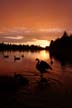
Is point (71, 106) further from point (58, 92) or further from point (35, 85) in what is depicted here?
point (35, 85)

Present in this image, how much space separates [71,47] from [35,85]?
117449 millimetres

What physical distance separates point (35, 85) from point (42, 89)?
3302 millimetres

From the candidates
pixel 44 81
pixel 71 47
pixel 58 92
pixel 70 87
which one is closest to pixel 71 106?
pixel 58 92

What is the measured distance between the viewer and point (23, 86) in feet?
126

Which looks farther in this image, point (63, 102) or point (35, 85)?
point (35, 85)

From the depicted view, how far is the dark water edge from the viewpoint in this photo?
29719 millimetres

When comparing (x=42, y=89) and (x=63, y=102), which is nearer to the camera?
(x=63, y=102)

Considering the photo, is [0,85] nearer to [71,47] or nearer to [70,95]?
[70,95]

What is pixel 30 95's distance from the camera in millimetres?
33562

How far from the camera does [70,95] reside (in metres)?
33.9

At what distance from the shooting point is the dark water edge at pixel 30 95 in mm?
29719

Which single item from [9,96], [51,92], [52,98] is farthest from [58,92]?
[9,96]

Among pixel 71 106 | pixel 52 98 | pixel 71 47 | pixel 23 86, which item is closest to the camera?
pixel 71 106

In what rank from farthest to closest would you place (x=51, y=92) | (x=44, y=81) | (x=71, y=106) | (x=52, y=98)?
1. (x=44, y=81)
2. (x=51, y=92)
3. (x=52, y=98)
4. (x=71, y=106)
